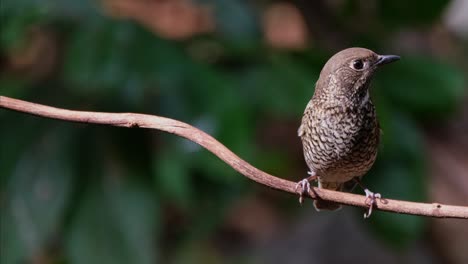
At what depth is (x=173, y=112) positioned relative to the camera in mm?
4469

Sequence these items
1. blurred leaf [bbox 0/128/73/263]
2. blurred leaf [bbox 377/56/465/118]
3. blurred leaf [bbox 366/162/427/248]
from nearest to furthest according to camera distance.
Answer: blurred leaf [bbox 0/128/73/263] → blurred leaf [bbox 366/162/427/248] → blurred leaf [bbox 377/56/465/118]

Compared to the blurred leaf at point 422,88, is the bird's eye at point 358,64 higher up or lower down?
lower down

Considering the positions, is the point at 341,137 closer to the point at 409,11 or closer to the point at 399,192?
the point at 399,192

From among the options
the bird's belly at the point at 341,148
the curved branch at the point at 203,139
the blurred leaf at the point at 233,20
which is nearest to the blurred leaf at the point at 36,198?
the blurred leaf at the point at 233,20

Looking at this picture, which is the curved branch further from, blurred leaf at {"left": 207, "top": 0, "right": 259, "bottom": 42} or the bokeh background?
blurred leaf at {"left": 207, "top": 0, "right": 259, "bottom": 42}

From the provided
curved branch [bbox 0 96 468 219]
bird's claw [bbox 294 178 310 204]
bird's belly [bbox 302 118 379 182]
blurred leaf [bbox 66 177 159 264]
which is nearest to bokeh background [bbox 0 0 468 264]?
blurred leaf [bbox 66 177 159 264]

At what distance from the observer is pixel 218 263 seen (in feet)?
20.8

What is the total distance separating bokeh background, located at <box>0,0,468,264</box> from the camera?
434 centimetres

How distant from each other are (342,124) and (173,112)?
178 centimetres

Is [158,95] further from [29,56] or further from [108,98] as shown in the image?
[29,56]

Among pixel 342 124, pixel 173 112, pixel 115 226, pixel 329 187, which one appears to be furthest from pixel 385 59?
pixel 115 226

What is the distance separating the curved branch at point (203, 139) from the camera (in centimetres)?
215

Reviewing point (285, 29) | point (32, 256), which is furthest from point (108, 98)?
point (285, 29)

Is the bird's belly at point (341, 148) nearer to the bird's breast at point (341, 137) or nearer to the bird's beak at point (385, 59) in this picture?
the bird's breast at point (341, 137)
